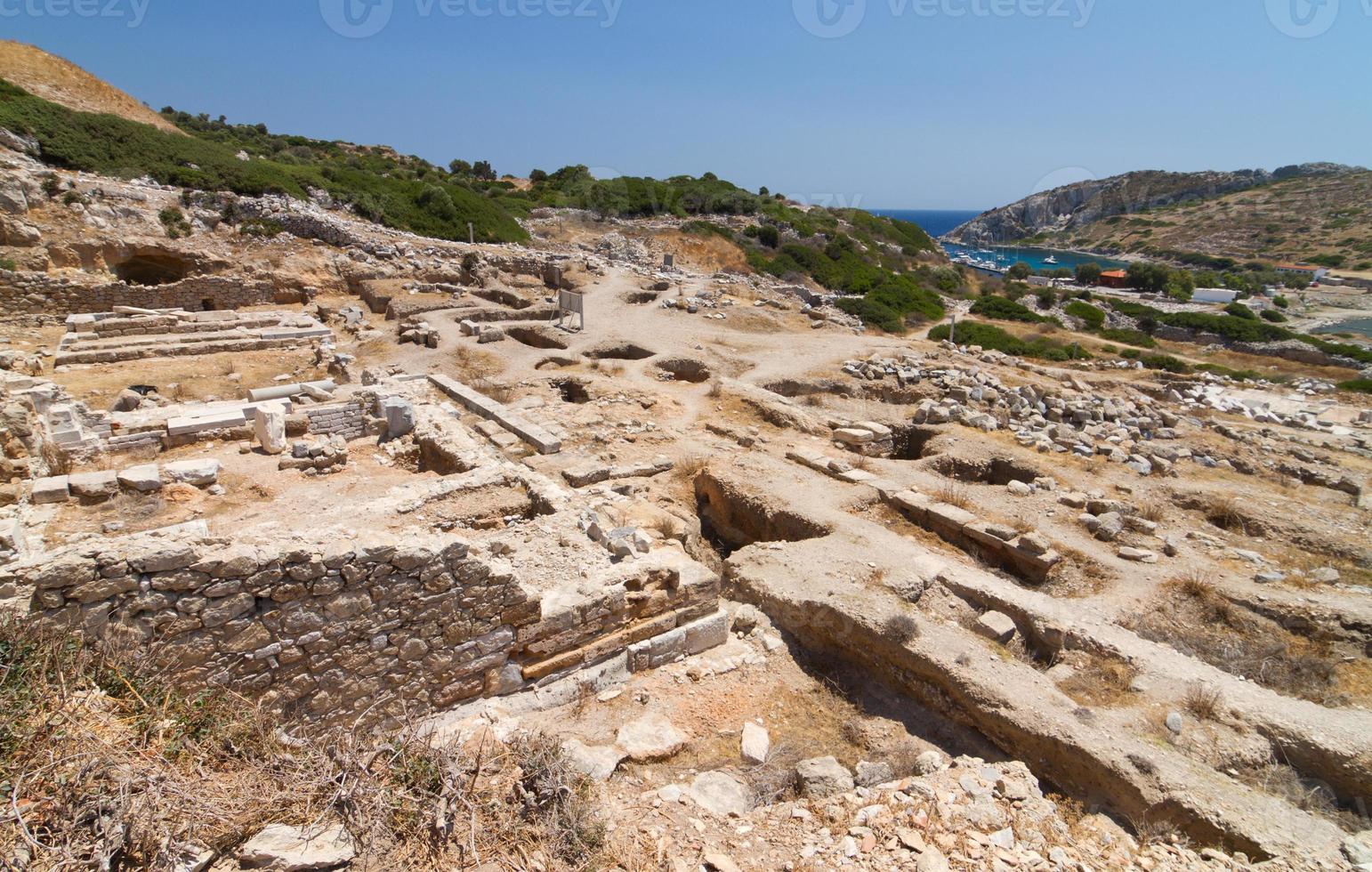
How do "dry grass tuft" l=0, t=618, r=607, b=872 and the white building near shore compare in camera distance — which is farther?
the white building near shore

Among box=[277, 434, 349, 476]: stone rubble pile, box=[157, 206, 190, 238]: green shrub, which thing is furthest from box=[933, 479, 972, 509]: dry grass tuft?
box=[157, 206, 190, 238]: green shrub

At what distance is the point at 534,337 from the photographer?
734 inches

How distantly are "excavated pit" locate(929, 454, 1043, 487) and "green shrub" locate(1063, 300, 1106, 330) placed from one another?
3105 centimetres

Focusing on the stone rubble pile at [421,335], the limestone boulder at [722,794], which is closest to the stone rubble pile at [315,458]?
the limestone boulder at [722,794]

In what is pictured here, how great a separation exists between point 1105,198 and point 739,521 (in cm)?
12643

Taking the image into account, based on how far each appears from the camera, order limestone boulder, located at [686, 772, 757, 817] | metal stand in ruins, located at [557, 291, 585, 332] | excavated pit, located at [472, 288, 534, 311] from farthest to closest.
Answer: excavated pit, located at [472, 288, 534, 311], metal stand in ruins, located at [557, 291, 585, 332], limestone boulder, located at [686, 772, 757, 817]

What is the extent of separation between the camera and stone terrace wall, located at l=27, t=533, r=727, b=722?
12.3ft

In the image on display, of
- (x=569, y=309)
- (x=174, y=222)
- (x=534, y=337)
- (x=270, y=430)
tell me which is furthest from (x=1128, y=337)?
(x=174, y=222)

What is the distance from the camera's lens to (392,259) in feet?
76.2

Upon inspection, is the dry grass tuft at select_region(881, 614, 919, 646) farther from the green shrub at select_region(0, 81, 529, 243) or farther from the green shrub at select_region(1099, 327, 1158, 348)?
the green shrub at select_region(1099, 327, 1158, 348)

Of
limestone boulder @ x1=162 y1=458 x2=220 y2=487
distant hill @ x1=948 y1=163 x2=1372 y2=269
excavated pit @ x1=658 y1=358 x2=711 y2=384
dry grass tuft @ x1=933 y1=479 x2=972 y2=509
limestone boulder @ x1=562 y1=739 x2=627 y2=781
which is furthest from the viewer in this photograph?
distant hill @ x1=948 y1=163 x2=1372 y2=269

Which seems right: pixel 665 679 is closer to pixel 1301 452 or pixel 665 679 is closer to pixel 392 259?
pixel 1301 452

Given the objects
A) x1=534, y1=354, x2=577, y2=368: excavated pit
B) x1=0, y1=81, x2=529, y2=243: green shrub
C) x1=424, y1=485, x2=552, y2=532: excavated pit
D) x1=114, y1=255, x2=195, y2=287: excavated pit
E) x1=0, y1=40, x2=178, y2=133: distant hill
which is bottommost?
x1=534, y1=354, x2=577, y2=368: excavated pit

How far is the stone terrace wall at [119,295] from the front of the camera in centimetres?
1539
